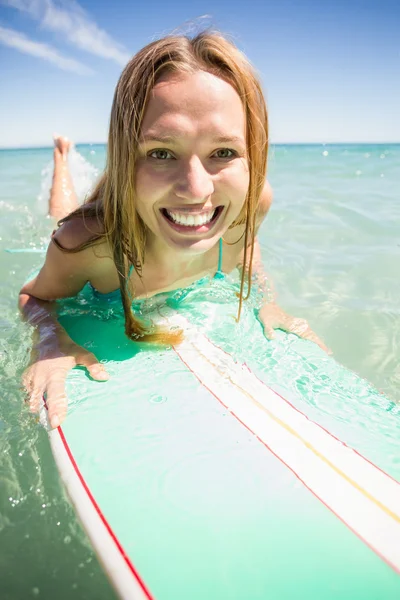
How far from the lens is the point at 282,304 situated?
307 centimetres

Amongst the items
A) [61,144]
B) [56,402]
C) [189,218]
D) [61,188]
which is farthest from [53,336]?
[61,144]

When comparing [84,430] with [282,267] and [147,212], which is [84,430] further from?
[282,267]

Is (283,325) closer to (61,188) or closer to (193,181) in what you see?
(193,181)

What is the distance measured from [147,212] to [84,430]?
799mm

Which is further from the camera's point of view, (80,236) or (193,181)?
(80,236)

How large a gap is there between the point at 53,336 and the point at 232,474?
1007mm

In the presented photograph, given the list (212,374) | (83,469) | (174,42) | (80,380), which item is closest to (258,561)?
(83,469)

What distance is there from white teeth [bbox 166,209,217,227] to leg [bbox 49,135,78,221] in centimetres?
241

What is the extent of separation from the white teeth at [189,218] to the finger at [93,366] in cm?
61

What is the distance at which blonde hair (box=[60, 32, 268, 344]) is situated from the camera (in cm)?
149

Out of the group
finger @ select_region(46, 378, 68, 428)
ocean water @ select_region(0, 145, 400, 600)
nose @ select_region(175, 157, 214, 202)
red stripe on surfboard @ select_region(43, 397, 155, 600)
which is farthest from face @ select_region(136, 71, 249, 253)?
red stripe on surfboard @ select_region(43, 397, 155, 600)

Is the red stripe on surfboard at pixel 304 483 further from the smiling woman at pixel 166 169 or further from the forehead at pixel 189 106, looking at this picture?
the forehead at pixel 189 106

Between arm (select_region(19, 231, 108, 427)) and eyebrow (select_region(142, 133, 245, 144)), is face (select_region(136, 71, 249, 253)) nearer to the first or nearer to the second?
eyebrow (select_region(142, 133, 245, 144))

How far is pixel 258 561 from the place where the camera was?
3.17ft
